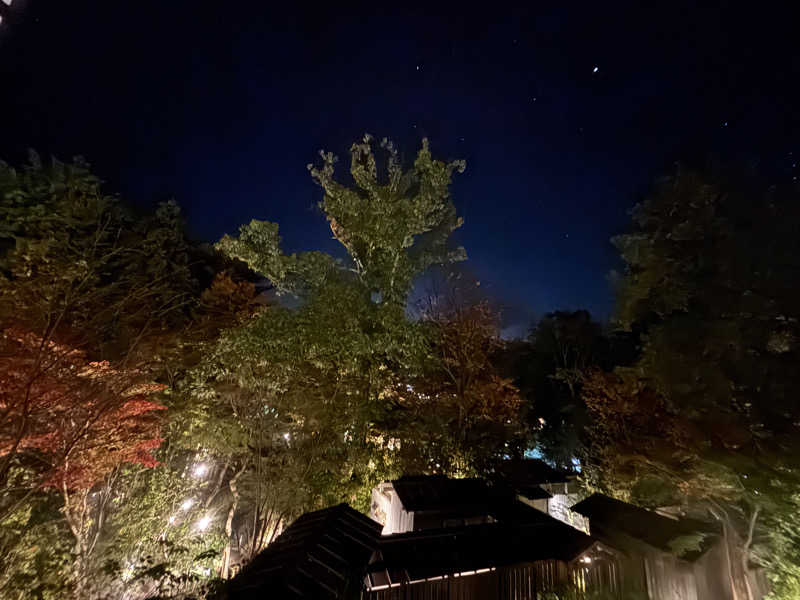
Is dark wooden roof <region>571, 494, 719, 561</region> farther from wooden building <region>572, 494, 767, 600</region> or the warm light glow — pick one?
the warm light glow

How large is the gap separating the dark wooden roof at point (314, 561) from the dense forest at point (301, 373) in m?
1.47

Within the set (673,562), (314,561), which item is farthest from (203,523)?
(673,562)

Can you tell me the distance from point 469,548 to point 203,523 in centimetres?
896

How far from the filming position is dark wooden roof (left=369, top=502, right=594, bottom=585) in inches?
189

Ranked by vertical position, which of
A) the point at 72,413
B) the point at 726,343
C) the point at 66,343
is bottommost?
the point at 72,413

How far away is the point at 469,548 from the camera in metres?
5.43

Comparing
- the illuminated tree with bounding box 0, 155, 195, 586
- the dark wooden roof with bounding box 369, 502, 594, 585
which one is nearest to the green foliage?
the dark wooden roof with bounding box 369, 502, 594, 585

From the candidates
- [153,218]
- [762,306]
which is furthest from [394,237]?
[762,306]

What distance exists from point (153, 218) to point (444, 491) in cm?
1102

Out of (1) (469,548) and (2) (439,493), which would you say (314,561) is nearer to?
(1) (469,548)

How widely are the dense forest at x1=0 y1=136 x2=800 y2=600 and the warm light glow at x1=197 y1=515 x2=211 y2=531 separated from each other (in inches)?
3.6

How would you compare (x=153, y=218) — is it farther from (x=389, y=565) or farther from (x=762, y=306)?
(x=762, y=306)

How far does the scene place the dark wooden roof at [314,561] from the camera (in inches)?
98.6

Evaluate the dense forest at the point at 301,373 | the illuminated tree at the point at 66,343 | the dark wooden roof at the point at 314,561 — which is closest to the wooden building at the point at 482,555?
the dark wooden roof at the point at 314,561
